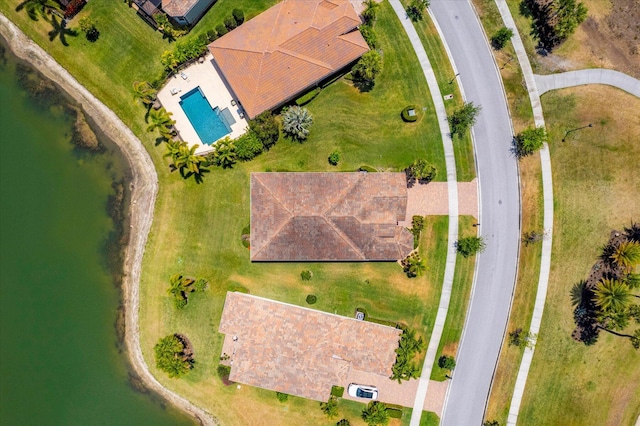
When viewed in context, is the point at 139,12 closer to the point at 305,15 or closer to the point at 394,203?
the point at 305,15

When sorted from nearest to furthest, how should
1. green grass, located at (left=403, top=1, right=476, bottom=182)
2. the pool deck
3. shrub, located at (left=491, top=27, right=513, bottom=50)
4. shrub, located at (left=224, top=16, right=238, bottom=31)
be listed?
shrub, located at (left=491, top=27, right=513, bottom=50) → shrub, located at (left=224, top=16, right=238, bottom=31) → the pool deck → green grass, located at (left=403, top=1, right=476, bottom=182)

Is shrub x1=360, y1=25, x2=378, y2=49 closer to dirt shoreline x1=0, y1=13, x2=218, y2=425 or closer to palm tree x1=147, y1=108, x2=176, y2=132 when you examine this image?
palm tree x1=147, y1=108, x2=176, y2=132

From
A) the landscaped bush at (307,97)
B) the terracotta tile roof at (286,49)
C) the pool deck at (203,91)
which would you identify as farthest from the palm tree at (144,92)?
the landscaped bush at (307,97)

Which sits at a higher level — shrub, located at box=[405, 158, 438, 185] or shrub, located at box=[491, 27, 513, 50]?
shrub, located at box=[491, 27, 513, 50]

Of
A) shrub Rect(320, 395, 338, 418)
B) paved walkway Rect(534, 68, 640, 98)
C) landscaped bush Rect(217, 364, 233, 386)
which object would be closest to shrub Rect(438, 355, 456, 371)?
shrub Rect(320, 395, 338, 418)

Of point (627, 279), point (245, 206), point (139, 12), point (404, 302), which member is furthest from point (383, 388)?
point (139, 12)

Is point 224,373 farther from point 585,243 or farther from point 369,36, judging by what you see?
point 585,243

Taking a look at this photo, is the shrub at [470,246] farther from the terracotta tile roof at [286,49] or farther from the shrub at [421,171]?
the terracotta tile roof at [286,49]
